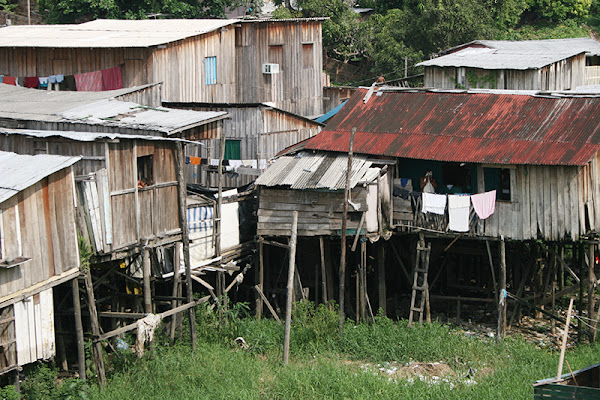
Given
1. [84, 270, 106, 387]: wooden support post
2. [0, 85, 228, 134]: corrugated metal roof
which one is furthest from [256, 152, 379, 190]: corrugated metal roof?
[84, 270, 106, 387]: wooden support post

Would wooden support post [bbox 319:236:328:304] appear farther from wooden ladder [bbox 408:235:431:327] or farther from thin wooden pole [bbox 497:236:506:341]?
thin wooden pole [bbox 497:236:506:341]

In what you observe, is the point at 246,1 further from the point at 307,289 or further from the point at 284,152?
the point at 307,289

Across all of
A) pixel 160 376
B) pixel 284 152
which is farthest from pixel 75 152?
pixel 284 152

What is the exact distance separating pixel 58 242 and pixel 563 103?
1245cm

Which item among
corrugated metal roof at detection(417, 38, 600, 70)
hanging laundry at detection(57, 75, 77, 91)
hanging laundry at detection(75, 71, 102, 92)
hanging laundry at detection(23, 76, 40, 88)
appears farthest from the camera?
corrugated metal roof at detection(417, 38, 600, 70)

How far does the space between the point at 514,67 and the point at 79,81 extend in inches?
535

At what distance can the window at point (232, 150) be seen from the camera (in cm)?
2462

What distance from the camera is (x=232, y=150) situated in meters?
24.7

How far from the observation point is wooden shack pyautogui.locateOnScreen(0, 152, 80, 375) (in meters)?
14.7

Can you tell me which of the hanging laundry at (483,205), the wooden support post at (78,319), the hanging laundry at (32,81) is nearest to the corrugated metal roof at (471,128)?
the hanging laundry at (483,205)

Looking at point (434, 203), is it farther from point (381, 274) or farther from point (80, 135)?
point (80, 135)

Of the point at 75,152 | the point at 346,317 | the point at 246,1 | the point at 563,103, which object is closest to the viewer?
the point at 75,152

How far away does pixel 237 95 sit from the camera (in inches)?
1153

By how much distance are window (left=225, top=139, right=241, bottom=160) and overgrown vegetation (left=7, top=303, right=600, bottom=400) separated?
5229 mm
